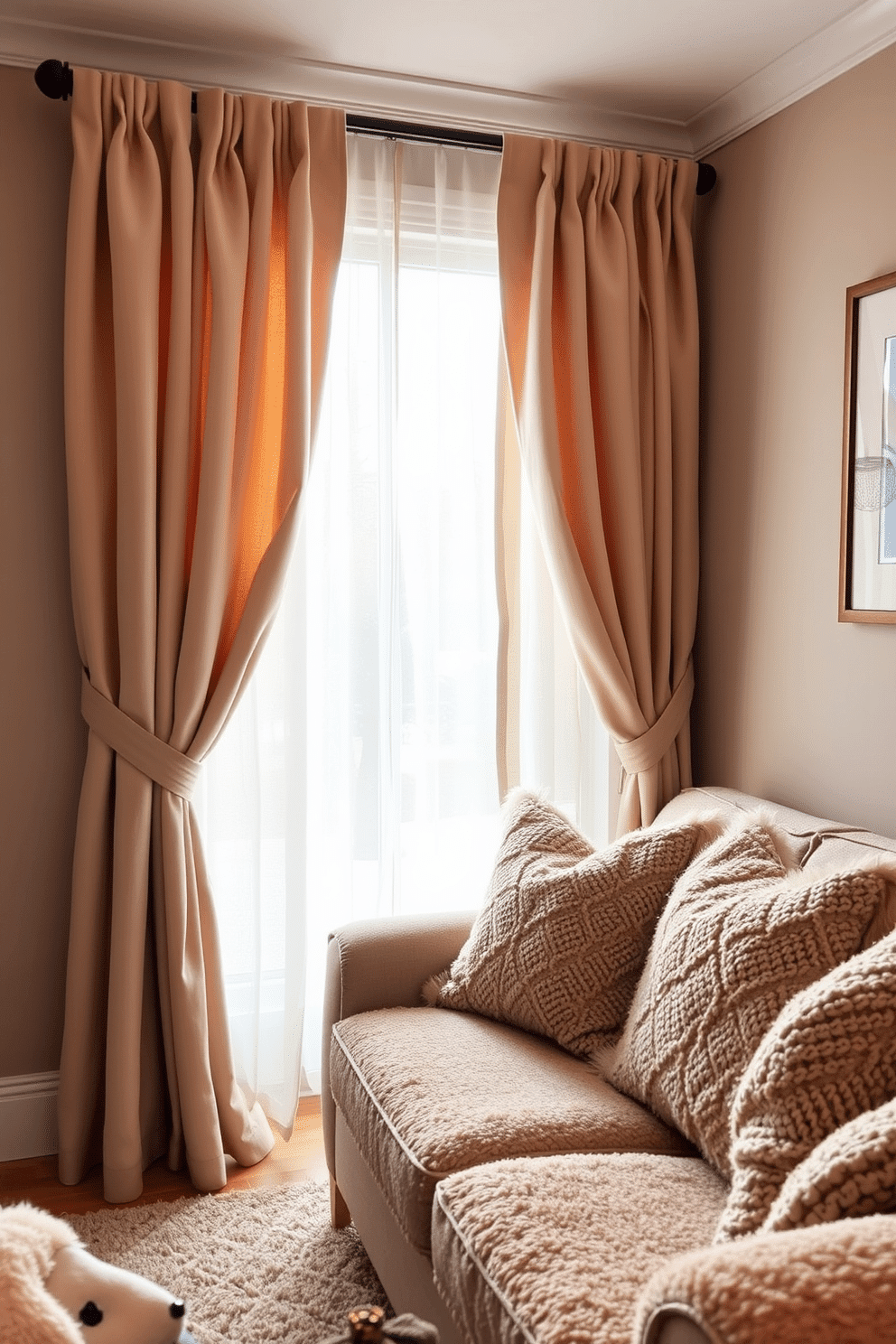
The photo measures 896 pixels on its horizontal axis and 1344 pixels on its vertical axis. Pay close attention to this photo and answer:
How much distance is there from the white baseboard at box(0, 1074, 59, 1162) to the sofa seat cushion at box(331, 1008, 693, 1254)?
3.00ft

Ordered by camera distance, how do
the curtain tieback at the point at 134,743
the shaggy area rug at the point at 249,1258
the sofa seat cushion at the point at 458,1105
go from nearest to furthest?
the sofa seat cushion at the point at 458,1105, the shaggy area rug at the point at 249,1258, the curtain tieback at the point at 134,743

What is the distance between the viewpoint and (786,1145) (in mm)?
1350

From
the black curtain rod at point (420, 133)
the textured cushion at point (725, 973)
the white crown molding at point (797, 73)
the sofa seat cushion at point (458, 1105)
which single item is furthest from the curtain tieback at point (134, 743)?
the white crown molding at point (797, 73)

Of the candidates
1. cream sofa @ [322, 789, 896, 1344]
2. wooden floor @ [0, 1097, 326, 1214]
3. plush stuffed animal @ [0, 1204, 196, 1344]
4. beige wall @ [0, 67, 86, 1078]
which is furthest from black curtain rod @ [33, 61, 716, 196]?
wooden floor @ [0, 1097, 326, 1214]

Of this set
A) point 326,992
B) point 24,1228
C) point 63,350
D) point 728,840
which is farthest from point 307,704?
point 24,1228

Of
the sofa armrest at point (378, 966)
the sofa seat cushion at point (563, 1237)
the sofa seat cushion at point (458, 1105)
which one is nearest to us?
the sofa seat cushion at point (563, 1237)

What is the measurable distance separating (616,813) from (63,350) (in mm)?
1836

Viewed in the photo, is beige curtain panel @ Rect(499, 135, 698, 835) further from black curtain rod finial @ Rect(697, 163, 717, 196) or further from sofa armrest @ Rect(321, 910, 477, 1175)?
sofa armrest @ Rect(321, 910, 477, 1175)

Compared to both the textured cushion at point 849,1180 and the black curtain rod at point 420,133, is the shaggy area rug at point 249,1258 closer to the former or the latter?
the textured cushion at point 849,1180

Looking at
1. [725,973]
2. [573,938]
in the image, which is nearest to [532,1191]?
[725,973]

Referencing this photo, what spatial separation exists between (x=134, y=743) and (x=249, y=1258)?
110 cm

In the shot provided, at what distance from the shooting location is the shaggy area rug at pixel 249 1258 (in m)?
2.04

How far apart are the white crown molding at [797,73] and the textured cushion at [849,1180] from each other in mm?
2195

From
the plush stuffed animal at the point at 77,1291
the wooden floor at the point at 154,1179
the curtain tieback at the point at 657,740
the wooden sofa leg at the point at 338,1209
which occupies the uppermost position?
the curtain tieback at the point at 657,740
